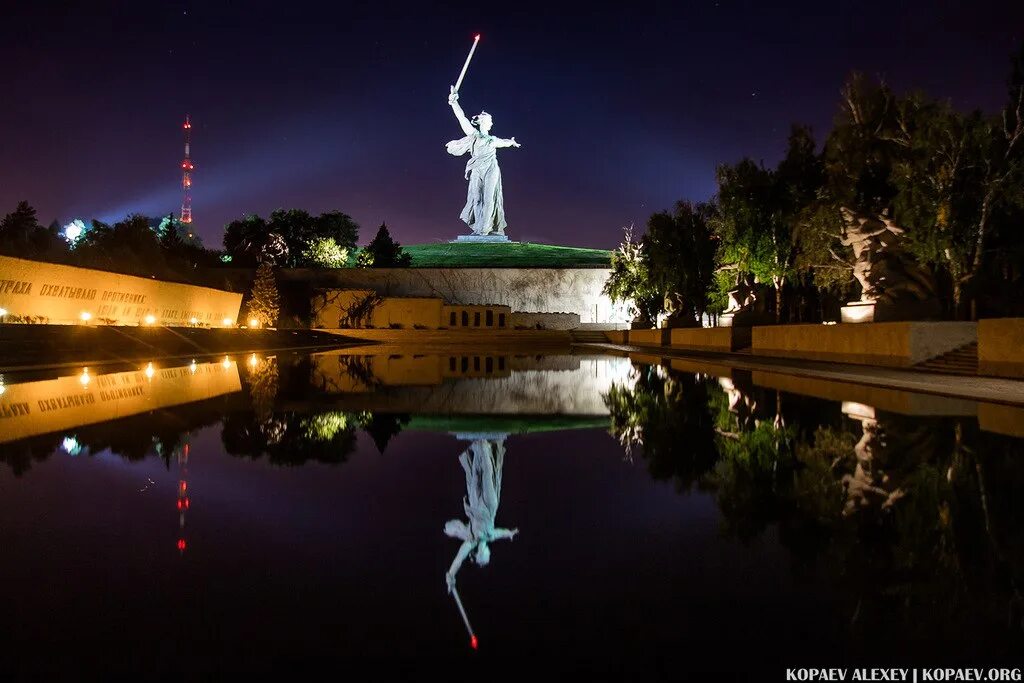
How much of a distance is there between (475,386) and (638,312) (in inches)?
1444

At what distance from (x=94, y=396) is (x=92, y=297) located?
20.8m

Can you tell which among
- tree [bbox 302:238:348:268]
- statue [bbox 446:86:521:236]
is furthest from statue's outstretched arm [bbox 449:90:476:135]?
tree [bbox 302:238:348:268]

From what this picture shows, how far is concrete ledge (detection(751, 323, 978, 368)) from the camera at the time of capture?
1861cm

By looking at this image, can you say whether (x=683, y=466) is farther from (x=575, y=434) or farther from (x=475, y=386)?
(x=475, y=386)

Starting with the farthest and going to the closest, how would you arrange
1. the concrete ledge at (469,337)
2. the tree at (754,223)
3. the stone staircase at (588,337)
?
the stone staircase at (588,337)
the concrete ledge at (469,337)
the tree at (754,223)

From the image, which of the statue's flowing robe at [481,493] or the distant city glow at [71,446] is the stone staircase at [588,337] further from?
the distant city glow at [71,446]

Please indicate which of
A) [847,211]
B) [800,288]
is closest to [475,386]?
[847,211]

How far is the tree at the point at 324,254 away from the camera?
68.2m

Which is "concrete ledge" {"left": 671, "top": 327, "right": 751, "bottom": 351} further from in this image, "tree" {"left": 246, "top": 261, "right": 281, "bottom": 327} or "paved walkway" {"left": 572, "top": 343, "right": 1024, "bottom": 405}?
"tree" {"left": 246, "top": 261, "right": 281, "bottom": 327}

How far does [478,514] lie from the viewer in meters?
5.23

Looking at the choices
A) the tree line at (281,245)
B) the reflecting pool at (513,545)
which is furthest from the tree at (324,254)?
the reflecting pool at (513,545)

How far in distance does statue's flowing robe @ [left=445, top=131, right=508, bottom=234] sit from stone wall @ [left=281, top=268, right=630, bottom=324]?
11.6 meters

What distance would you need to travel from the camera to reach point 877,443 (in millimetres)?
8078

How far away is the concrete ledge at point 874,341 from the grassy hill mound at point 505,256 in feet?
131
